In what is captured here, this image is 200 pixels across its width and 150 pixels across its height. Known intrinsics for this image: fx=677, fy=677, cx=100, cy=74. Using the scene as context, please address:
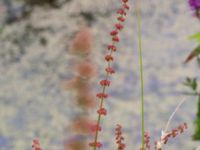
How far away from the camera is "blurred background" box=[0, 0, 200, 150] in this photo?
8.89 feet

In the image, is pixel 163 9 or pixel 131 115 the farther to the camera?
pixel 163 9

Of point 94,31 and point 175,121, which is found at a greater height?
point 94,31

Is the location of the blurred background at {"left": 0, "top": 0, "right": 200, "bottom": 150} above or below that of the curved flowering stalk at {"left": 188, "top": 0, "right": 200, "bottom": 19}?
above

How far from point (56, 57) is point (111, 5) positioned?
0.74 metres

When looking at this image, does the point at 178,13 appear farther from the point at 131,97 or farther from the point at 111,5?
the point at 131,97

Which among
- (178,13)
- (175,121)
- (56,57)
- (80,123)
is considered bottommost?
(80,123)

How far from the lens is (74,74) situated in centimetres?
253

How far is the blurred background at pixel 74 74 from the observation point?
8.89ft

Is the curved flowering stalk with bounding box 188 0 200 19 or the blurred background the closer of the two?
the curved flowering stalk with bounding box 188 0 200 19

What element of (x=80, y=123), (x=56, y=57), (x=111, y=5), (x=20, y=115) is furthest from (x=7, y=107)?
(x=80, y=123)

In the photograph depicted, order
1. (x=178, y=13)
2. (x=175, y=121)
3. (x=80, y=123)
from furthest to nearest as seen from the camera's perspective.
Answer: (x=178, y=13) < (x=175, y=121) < (x=80, y=123)

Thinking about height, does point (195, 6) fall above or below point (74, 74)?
below

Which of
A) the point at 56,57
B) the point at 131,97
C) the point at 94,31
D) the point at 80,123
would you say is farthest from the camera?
the point at 94,31

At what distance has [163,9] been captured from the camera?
388 cm
